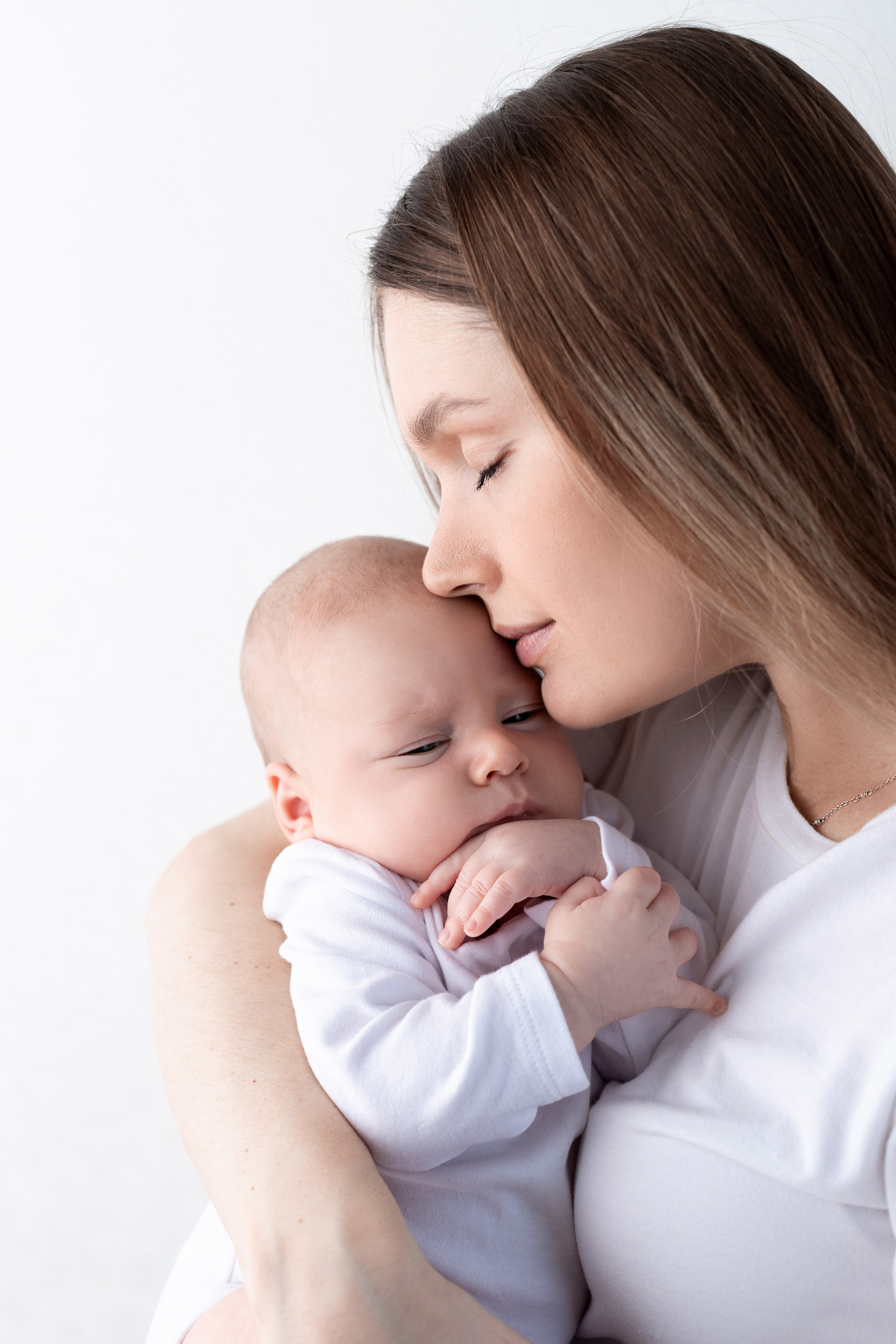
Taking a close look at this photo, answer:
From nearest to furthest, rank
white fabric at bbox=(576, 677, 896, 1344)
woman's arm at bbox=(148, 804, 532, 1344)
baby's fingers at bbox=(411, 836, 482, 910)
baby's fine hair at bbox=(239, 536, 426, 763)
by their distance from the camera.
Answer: woman's arm at bbox=(148, 804, 532, 1344) < white fabric at bbox=(576, 677, 896, 1344) < baby's fingers at bbox=(411, 836, 482, 910) < baby's fine hair at bbox=(239, 536, 426, 763)

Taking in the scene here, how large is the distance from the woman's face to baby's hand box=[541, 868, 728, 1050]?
28cm

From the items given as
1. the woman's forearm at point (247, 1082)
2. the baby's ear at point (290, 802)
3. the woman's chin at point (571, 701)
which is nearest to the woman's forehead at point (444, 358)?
the woman's chin at point (571, 701)

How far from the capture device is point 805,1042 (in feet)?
4.09

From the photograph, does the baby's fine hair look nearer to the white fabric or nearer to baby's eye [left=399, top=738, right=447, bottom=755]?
baby's eye [left=399, top=738, right=447, bottom=755]

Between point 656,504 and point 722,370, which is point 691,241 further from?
point 656,504

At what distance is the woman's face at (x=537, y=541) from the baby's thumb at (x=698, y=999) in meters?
0.39

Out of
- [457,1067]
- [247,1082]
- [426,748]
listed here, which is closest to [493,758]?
[426,748]

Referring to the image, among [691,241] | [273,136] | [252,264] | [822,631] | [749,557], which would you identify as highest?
[273,136]

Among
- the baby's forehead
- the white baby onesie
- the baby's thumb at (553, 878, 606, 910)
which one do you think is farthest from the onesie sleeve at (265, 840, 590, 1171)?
the baby's forehead

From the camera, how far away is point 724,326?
1.22m

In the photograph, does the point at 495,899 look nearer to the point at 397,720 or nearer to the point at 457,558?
the point at 397,720

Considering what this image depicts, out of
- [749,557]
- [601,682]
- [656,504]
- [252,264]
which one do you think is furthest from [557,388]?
[252,264]

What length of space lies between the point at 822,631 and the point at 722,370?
1.11ft

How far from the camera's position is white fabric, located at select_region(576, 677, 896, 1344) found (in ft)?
A: 3.87
